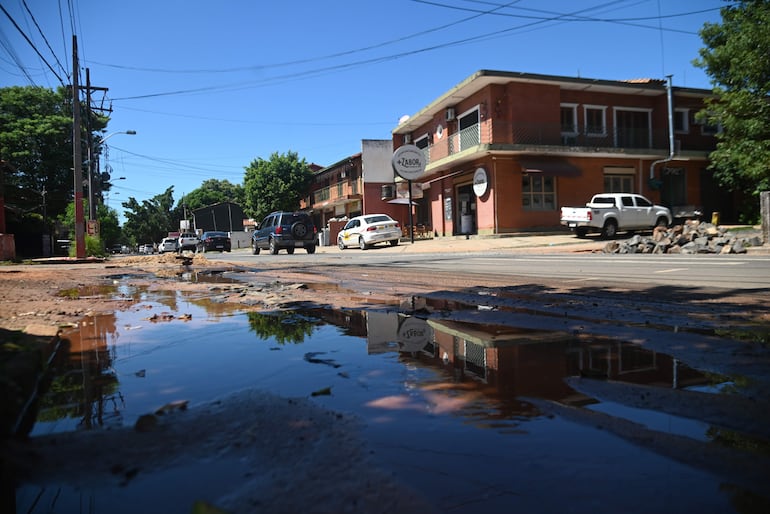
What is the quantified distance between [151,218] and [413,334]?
83188 mm

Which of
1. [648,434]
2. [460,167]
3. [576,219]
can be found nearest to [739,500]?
A: [648,434]

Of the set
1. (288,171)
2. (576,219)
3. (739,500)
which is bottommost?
(739,500)

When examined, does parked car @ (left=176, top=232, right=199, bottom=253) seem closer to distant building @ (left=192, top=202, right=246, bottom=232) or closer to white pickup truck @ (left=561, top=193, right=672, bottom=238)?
distant building @ (left=192, top=202, right=246, bottom=232)

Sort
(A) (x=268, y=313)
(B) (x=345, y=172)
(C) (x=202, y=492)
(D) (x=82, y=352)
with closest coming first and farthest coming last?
1. (C) (x=202, y=492)
2. (D) (x=82, y=352)
3. (A) (x=268, y=313)
4. (B) (x=345, y=172)

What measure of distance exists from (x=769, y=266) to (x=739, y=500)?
8.98 metres

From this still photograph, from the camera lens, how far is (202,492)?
1.44 meters

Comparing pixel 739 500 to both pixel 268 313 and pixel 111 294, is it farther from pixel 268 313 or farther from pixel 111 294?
pixel 111 294

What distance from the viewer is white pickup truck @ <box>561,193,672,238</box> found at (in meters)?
20.2

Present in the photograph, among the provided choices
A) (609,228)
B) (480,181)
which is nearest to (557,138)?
(480,181)

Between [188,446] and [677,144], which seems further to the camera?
[677,144]

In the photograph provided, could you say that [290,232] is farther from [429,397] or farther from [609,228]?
[429,397]

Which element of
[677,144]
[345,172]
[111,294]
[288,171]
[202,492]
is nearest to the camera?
[202,492]

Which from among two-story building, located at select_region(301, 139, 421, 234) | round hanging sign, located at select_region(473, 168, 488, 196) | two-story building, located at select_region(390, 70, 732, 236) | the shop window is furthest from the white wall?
the shop window

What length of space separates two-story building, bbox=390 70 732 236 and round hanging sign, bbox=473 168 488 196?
1.9 inches
